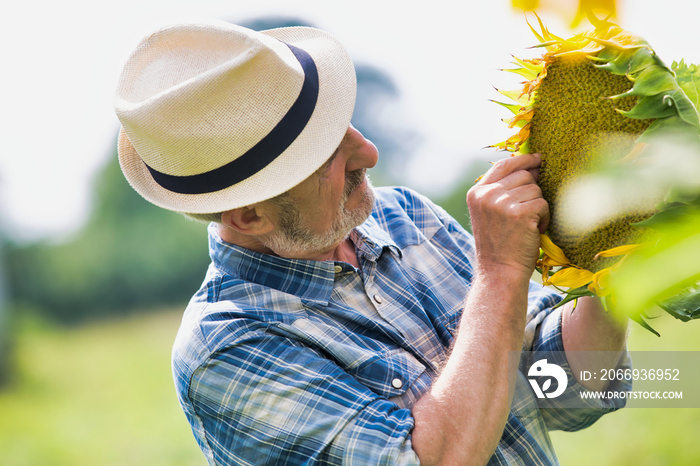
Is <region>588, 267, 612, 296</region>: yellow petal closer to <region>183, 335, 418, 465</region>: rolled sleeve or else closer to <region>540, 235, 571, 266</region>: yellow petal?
<region>540, 235, 571, 266</region>: yellow petal

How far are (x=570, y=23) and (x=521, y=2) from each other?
10cm

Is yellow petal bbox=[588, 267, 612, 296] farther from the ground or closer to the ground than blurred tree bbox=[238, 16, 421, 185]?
farther from the ground

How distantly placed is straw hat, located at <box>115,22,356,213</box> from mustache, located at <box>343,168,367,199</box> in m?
0.16

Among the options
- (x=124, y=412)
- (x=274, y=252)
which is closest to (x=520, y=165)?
(x=274, y=252)

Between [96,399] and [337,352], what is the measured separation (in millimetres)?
6136

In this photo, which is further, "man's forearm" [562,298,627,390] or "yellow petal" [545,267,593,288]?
"man's forearm" [562,298,627,390]

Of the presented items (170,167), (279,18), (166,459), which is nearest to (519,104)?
(170,167)

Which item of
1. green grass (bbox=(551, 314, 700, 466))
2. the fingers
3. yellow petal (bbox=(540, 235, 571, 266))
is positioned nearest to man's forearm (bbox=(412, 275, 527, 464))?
yellow petal (bbox=(540, 235, 571, 266))

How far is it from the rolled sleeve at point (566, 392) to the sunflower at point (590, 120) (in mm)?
527

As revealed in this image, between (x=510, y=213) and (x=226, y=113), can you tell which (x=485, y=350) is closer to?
(x=510, y=213)

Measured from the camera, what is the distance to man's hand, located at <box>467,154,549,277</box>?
1.40m

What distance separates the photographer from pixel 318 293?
5.88 feet

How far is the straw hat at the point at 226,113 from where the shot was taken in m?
1.62

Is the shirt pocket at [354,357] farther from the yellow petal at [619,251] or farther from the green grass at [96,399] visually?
the green grass at [96,399]
